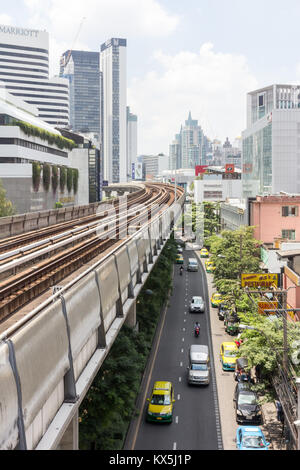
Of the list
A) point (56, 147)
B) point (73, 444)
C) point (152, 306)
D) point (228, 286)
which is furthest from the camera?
point (56, 147)

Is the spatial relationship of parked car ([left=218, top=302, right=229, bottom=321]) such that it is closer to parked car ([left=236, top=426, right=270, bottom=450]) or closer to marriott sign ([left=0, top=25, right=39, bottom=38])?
parked car ([left=236, top=426, right=270, bottom=450])

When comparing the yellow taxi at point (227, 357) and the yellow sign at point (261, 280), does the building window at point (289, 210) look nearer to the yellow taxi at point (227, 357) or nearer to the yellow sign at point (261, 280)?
the yellow sign at point (261, 280)

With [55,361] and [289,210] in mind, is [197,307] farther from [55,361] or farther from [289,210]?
[55,361]

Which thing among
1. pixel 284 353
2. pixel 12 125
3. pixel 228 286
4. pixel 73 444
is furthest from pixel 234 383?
pixel 12 125

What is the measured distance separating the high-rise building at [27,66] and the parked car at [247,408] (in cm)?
14346

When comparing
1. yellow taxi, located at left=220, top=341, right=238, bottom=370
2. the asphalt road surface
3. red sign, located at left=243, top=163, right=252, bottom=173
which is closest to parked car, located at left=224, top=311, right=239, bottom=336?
the asphalt road surface

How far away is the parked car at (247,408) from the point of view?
25219mm

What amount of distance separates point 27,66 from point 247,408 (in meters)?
151

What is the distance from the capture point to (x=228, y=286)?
42500 millimetres

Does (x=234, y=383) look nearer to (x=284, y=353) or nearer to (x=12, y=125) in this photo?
(x=284, y=353)

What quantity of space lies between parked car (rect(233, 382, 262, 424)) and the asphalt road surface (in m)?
1.10

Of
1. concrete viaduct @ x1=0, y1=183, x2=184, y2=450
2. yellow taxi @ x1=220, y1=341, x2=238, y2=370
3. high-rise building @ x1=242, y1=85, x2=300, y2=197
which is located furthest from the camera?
high-rise building @ x1=242, y1=85, x2=300, y2=197

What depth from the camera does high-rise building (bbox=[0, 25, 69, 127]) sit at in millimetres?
155875
